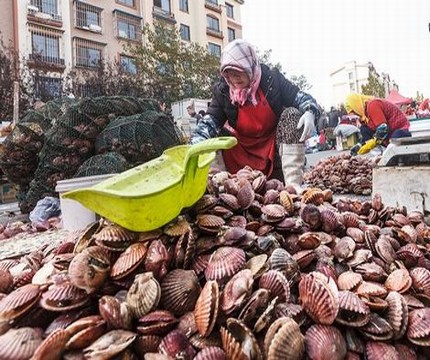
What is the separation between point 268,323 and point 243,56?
7.16ft

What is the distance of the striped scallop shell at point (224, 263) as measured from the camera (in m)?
0.84

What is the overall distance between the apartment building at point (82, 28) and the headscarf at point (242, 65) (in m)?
12.3

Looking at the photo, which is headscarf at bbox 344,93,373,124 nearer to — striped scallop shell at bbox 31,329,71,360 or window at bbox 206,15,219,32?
striped scallop shell at bbox 31,329,71,360

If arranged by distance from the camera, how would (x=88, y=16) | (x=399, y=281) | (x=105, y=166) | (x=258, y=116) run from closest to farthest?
(x=399, y=281), (x=105, y=166), (x=258, y=116), (x=88, y=16)

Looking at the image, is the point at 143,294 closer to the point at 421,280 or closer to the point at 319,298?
the point at 319,298

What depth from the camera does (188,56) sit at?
1605cm

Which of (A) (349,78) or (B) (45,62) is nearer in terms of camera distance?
(B) (45,62)

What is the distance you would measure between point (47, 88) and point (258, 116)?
40.5ft

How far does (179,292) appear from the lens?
80cm

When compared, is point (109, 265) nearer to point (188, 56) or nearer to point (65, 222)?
point (65, 222)

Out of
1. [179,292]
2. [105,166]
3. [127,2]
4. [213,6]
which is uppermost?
[213,6]

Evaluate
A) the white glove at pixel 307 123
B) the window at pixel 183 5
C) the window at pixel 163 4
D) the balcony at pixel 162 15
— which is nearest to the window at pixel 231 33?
the window at pixel 183 5

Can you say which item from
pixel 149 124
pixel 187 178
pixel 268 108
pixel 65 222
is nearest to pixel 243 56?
pixel 268 108

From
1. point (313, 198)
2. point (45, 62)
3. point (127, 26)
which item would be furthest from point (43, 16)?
point (313, 198)
